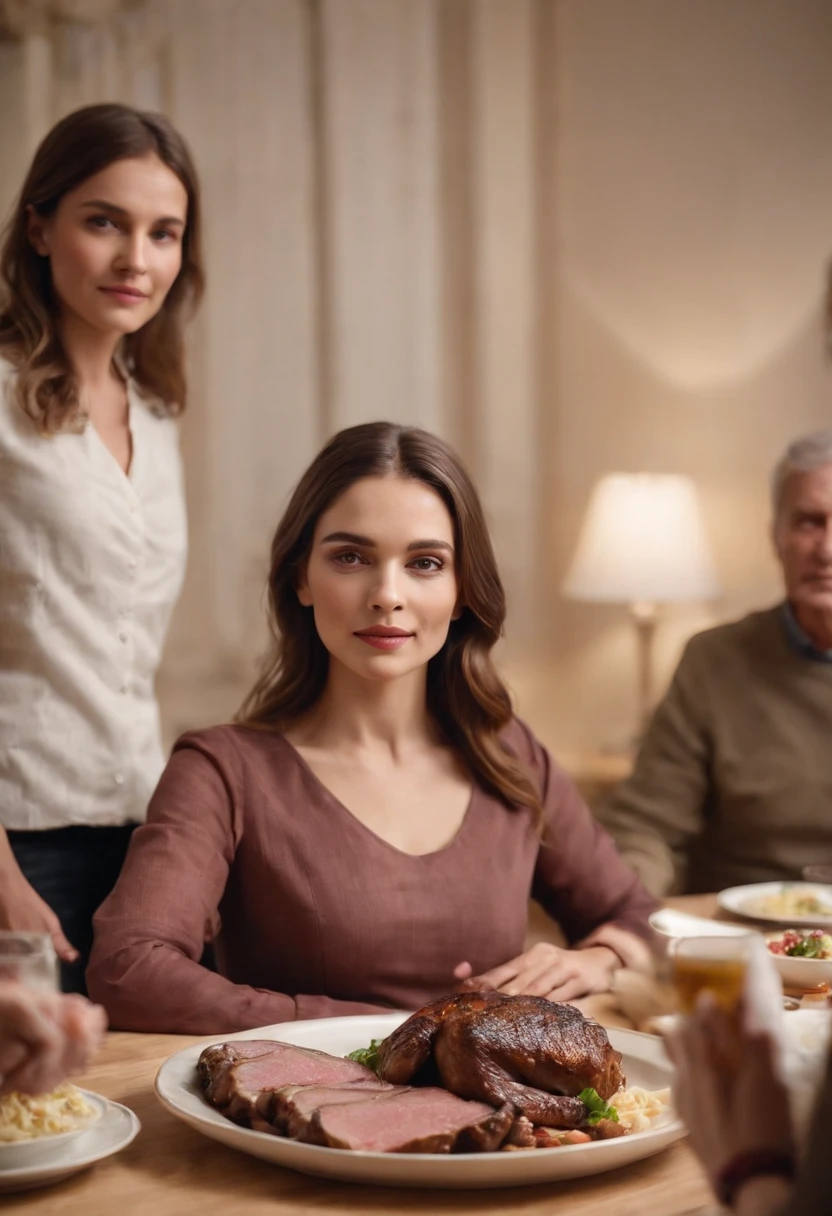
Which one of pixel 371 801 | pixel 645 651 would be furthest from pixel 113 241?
pixel 645 651

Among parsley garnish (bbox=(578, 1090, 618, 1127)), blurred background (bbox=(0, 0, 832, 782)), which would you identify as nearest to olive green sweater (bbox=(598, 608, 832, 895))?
blurred background (bbox=(0, 0, 832, 782))

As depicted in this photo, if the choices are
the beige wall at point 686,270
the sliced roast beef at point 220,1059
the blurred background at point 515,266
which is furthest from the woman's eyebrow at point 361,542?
the beige wall at point 686,270

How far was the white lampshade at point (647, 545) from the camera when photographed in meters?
4.38

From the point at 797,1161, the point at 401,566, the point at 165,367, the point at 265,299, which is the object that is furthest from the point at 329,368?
the point at 797,1161

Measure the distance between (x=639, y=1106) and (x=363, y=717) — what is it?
0.82 metres

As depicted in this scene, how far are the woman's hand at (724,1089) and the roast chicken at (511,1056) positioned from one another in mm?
365

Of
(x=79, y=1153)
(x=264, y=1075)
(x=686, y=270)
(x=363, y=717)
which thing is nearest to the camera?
(x=79, y=1153)

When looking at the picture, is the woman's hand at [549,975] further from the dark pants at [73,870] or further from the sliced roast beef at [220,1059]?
the dark pants at [73,870]

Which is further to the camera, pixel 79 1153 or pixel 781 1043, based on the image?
pixel 79 1153

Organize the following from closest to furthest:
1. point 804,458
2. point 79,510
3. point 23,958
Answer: point 23,958, point 79,510, point 804,458

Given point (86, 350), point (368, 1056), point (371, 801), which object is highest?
point (86, 350)

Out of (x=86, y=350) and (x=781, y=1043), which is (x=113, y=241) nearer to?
(x=86, y=350)

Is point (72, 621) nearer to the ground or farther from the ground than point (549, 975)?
farther from the ground

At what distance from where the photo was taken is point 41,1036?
3.95 feet
